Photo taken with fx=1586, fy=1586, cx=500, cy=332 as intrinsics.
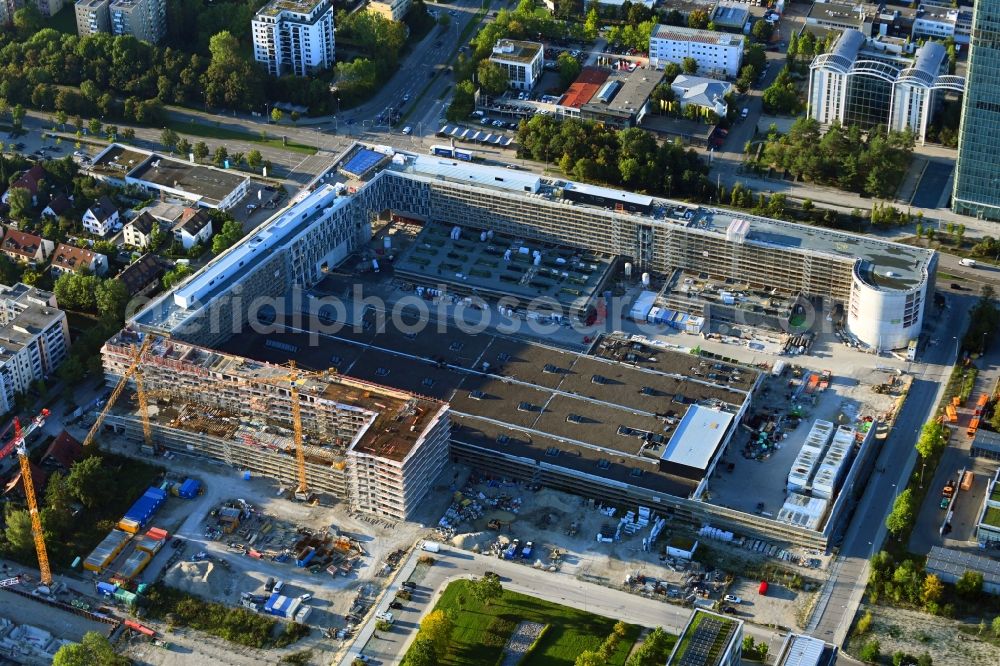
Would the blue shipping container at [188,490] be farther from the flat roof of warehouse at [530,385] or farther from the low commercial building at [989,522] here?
the low commercial building at [989,522]

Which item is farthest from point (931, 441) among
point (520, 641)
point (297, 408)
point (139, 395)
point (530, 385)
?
point (139, 395)

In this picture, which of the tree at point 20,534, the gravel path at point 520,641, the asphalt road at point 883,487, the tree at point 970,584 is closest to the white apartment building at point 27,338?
the tree at point 20,534

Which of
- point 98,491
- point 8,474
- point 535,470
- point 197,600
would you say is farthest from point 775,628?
point 8,474

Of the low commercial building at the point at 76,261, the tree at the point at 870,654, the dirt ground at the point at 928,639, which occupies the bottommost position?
the dirt ground at the point at 928,639

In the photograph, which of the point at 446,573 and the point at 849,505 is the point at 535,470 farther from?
the point at 849,505

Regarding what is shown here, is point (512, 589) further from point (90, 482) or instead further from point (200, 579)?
point (90, 482)

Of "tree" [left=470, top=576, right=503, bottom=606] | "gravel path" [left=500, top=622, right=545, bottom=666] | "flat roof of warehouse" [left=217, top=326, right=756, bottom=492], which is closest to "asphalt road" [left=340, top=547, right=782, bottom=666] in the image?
"tree" [left=470, top=576, right=503, bottom=606]
